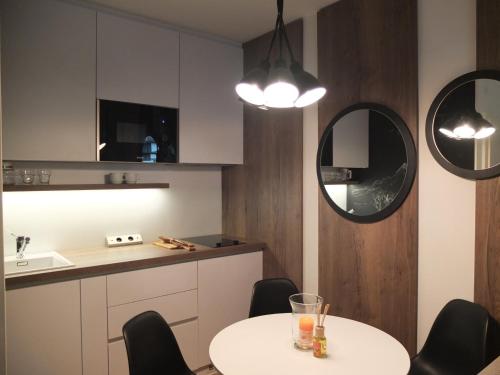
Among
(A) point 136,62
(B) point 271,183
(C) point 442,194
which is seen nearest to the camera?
(C) point 442,194

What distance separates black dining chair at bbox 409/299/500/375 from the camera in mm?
1782

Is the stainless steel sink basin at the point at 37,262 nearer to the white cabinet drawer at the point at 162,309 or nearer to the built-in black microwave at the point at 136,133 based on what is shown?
the white cabinet drawer at the point at 162,309

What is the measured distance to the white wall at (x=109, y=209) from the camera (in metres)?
2.73

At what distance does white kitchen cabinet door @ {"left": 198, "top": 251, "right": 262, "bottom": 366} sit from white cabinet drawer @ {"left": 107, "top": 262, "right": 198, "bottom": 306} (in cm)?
11

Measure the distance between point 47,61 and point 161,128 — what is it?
894 millimetres

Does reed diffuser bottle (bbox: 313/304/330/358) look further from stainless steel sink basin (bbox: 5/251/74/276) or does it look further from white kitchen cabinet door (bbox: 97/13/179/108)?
white kitchen cabinet door (bbox: 97/13/179/108)

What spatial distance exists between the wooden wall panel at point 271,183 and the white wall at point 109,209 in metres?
0.28

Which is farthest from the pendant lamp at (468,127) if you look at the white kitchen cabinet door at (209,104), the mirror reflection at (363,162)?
the white kitchen cabinet door at (209,104)

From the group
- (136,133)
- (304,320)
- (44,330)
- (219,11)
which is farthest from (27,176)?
(304,320)

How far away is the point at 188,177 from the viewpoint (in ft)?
11.6

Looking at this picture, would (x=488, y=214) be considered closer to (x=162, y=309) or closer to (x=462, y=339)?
(x=462, y=339)

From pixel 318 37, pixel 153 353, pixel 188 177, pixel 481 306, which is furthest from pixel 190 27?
pixel 481 306

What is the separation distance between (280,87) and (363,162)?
1.16 metres

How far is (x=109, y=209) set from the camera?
3.10 m
